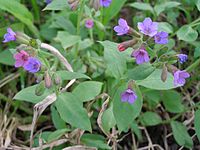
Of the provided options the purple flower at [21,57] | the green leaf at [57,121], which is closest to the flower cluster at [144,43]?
the purple flower at [21,57]

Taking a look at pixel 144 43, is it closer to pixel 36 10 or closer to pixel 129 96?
pixel 129 96

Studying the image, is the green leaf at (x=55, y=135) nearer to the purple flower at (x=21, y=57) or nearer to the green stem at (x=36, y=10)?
the purple flower at (x=21, y=57)

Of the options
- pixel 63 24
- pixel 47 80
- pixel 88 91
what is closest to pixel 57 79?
pixel 47 80

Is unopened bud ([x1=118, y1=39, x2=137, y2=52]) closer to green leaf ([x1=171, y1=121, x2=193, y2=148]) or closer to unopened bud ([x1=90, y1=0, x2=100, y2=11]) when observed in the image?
unopened bud ([x1=90, y1=0, x2=100, y2=11])

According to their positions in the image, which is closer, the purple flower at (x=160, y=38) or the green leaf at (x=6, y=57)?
the purple flower at (x=160, y=38)

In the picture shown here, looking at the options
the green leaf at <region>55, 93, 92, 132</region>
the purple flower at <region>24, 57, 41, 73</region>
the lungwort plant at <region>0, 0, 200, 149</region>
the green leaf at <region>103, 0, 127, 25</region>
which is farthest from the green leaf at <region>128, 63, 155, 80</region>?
the green leaf at <region>103, 0, 127, 25</region>

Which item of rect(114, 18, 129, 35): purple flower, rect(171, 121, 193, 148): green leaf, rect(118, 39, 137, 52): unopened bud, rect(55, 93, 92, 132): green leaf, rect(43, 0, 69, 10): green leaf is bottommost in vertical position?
rect(171, 121, 193, 148): green leaf
